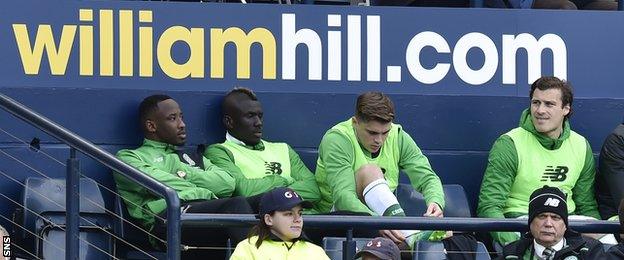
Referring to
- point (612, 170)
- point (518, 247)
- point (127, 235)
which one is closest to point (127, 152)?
point (127, 235)

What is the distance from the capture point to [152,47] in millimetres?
11336

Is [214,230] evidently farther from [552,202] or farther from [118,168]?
[552,202]

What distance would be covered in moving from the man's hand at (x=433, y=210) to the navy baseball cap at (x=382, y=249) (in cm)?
84

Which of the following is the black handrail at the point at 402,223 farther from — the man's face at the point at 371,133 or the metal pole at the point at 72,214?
the man's face at the point at 371,133

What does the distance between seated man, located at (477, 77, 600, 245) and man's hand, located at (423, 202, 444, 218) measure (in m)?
0.52

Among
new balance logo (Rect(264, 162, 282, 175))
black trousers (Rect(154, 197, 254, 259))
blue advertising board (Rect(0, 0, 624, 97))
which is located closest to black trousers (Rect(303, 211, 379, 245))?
black trousers (Rect(154, 197, 254, 259))

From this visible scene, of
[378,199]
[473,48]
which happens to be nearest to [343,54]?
[473,48]

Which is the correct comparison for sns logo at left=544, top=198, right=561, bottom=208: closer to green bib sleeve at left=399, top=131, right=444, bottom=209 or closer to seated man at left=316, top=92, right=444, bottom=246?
seated man at left=316, top=92, right=444, bottom=246

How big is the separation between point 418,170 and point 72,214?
2380mm

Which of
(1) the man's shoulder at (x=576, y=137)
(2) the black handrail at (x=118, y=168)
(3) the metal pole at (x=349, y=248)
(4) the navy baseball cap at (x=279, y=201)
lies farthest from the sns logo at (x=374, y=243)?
(1) the man's shoulder at (x=576, y=137)

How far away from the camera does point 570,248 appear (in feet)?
31.3

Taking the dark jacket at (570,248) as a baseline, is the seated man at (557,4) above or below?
above

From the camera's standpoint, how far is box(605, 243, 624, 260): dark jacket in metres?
9.48

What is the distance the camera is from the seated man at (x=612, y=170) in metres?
10.9
